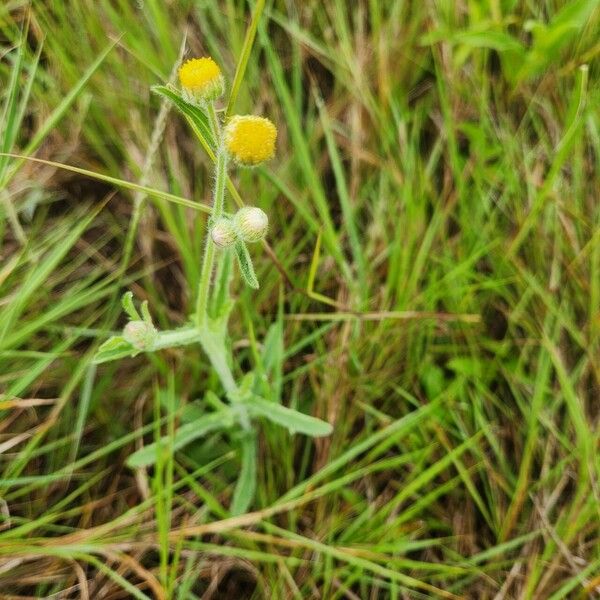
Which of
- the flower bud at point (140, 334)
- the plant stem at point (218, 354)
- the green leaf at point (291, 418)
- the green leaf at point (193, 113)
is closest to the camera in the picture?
the green leaf at point (193, 113)

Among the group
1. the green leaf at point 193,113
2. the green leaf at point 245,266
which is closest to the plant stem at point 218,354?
the green leaf at point 245,266

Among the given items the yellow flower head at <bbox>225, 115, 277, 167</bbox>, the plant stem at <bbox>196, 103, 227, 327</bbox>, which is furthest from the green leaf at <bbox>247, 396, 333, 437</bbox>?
the yellow flower head at <bbox>225, 115, 277, 167</bbox>

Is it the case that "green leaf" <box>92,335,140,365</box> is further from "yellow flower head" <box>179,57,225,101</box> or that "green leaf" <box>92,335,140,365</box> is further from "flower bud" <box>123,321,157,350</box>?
"yellow flower head" <box>179,57,225,101</box>

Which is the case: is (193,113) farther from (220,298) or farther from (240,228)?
(220,298)

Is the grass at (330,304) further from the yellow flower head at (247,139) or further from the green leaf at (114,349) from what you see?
the yellow flower head at (247,139)

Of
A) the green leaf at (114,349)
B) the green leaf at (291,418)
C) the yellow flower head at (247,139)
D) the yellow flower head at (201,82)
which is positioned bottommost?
the green leaf at (291,418)
